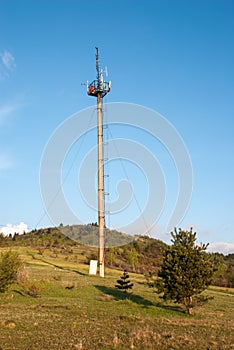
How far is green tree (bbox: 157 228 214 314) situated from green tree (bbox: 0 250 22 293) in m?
12.9

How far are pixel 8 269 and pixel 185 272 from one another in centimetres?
1524

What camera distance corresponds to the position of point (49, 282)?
131 ft

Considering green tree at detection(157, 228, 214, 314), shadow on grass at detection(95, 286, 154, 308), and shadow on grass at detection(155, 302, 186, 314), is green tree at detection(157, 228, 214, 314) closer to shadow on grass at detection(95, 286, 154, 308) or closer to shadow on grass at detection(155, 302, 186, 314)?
shadow on grass at detection(155, 302, 186, 314)

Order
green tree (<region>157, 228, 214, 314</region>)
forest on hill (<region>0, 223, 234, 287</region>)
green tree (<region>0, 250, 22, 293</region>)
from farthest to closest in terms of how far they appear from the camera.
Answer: forest on hill (<region>0, 223, 234, 287</region>)
green tree (<region>0, 250, 22, 293</region>)
green tree (<region>157, 228, 214, 314</region>)

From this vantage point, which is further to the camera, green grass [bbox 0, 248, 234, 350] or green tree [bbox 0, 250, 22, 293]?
green tree [bbox 0, 250, 22, 293]

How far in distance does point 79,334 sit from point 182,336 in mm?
5255


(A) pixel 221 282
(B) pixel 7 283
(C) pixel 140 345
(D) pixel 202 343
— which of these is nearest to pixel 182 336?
(D) pixel 202 343

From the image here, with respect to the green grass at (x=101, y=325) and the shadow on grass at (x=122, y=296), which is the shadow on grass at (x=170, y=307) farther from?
the shadow on grass at (x=122, y=296)

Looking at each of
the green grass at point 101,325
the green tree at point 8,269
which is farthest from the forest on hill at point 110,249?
the green grass at point 101,325

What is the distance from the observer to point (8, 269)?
32.8m

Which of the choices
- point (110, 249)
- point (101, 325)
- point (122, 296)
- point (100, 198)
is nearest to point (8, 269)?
point (122, 296)

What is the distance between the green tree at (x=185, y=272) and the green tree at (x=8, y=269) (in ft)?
42.3

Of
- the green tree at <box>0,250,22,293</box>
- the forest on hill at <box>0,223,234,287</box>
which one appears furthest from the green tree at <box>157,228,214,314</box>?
the forest on hill at <box>0,223,234,287</box>

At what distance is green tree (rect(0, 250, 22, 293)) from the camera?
106 ft
